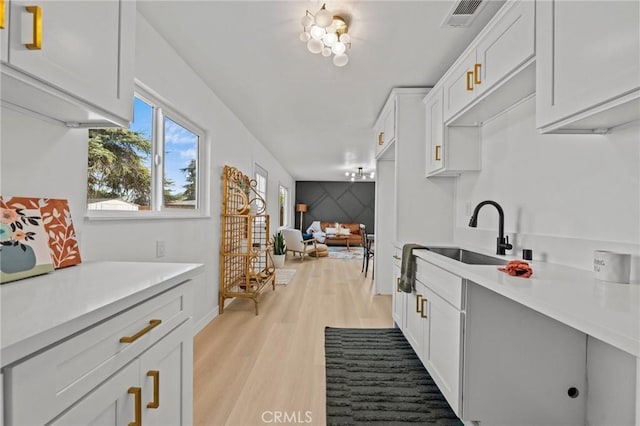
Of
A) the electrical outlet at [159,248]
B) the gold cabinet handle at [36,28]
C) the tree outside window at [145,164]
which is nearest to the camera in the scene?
the gold cabinet handle at [36,28]

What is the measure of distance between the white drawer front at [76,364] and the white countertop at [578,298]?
124cm

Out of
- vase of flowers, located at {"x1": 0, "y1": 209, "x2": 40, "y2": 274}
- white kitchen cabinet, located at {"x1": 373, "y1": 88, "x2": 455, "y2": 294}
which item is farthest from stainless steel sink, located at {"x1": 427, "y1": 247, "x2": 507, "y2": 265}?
vase of flowers, located at {"x1": 0, "y1": 209, "x2": 40, "y2": 274}

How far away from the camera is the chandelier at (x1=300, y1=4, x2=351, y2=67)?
5.98ft

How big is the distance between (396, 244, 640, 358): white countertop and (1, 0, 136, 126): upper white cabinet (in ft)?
5.45

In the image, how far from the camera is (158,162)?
248cm

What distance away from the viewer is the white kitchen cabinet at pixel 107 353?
634mm

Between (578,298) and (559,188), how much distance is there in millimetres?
968


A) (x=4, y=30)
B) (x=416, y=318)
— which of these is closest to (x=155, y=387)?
(x=4, y=30)

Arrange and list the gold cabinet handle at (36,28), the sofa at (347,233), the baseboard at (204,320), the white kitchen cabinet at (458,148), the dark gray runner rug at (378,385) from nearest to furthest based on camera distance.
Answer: the gold cabinet handle at (36,28), the dark gray runner rug at (378,385), the white kitchen cabinet at (458,148), the baseboard at (204,320), the sofa at (347,233)

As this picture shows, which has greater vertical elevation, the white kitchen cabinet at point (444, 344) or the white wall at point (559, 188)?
the white wall at point (559, 188)

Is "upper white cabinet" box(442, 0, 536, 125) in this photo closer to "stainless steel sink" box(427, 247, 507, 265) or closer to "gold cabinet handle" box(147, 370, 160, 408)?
"stainless steel sink" box(427, 247, 507, 265)

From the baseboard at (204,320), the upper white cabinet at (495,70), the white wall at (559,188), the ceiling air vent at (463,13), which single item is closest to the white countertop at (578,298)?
the white wall at (559,188)

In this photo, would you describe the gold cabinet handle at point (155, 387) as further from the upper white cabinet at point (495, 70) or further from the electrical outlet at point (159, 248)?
→ the upper white cabinet at point (495, 70)

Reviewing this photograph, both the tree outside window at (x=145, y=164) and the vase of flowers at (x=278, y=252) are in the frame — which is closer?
the tree outside window at (x=145, y=164)
